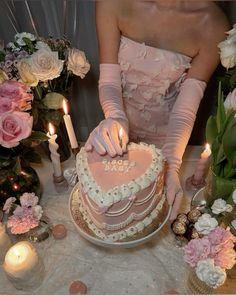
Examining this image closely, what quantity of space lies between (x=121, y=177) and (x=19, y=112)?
0.84 feet

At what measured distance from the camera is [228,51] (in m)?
0.78

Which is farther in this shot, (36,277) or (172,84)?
(172,84)

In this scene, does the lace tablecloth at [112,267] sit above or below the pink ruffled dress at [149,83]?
below

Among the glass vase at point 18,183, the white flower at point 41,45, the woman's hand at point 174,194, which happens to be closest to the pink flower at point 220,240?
the woman's hand at point 174,194

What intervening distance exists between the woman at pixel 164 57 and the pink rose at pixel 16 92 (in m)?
0.17

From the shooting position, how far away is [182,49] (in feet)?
2.99

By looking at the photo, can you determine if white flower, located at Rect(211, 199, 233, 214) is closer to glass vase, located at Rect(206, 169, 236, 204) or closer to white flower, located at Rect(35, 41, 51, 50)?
glass vase, located at Rect(206, 169, 236, 204)

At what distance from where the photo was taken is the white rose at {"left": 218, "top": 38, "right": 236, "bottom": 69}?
0.78 metres

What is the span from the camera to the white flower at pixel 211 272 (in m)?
0.56

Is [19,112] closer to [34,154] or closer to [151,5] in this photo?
[34,154]

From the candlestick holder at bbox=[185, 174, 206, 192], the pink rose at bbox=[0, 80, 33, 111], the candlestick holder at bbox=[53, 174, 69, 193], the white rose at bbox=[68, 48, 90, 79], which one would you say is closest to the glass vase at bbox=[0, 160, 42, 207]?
the candlestick holder at bbox=[53, 174, 69, 193]

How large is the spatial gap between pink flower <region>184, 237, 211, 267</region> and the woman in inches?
8.3

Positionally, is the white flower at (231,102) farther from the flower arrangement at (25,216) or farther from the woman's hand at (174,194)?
the flower arrangement at (25,216)

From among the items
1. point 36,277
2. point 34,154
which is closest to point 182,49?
point 34,154
